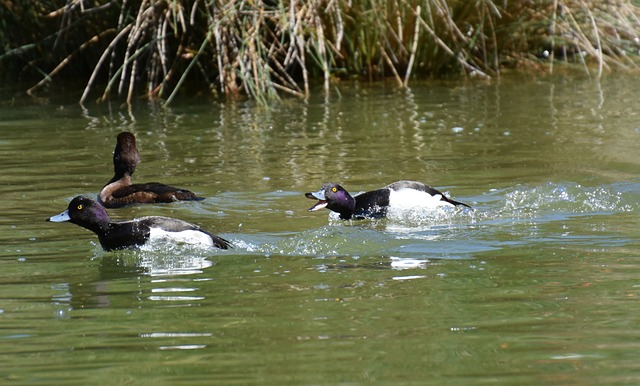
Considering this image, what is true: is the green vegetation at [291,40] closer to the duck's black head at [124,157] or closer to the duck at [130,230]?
the duck's black head at [124,157]

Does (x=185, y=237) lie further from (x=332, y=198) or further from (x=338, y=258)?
(x=332, y=198)

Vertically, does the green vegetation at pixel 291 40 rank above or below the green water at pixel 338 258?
above

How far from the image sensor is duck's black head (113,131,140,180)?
10664 millimetres

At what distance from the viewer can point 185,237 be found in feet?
26.5

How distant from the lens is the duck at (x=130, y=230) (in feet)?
26.5

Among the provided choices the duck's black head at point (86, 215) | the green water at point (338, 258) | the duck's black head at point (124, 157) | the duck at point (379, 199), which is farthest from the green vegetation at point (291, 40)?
the duck's black head at point (86, 215)

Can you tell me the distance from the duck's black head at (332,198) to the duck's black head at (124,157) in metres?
2.16

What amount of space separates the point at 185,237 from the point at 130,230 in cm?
42

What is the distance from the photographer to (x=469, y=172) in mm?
10844

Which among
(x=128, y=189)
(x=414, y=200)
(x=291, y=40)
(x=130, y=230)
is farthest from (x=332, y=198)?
(x=291, y=40)

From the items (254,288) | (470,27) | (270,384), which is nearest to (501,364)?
(270,384)

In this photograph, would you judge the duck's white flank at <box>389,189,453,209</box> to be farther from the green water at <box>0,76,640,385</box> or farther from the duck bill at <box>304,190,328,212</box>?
the duck bill at <box>304,190,328,212</box>

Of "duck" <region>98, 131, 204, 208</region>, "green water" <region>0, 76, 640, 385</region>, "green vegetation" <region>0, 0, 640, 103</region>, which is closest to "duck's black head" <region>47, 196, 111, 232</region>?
"green water" <region>0, 76, 640, 385</region>

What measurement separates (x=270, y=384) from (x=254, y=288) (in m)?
1.91
